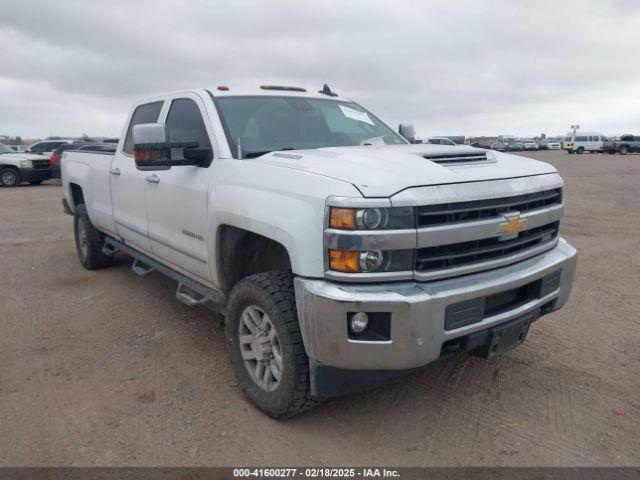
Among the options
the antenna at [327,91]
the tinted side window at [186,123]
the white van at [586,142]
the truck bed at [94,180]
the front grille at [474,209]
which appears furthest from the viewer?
the white van at [586,142]

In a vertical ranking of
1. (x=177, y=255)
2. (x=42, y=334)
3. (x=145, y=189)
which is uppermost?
(x=145, y=189)

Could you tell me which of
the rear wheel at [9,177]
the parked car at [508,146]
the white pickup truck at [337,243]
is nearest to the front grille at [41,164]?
the rear wheel at [9,177]

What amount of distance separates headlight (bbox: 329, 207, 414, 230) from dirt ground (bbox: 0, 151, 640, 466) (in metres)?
1.23

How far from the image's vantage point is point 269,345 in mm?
3143

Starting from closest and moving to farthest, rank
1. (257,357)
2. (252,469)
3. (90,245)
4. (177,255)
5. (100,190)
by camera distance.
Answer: (252,469), (257,357), (177,255), (100,190), (90,245)

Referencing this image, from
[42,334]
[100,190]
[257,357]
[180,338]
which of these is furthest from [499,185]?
[100,190]

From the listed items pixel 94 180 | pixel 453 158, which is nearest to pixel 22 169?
pixel 94 180

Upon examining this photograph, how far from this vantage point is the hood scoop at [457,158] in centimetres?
313

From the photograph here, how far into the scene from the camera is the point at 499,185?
9.59ft

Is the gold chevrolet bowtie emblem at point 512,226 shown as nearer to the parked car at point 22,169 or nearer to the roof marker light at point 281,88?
the roof marker light at point 281,88

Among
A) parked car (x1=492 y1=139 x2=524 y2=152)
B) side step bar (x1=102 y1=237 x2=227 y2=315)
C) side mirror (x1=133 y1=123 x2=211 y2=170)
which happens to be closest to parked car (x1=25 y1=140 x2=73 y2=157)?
side step bar (x1=102 y1=237 x2=227 y2=315)

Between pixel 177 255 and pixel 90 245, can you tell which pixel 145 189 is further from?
pixel 90 245

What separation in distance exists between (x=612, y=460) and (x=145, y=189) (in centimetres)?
373

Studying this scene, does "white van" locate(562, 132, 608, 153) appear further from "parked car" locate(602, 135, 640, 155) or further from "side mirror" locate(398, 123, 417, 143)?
"side mirror" locate(398, 123, 417, 143)
